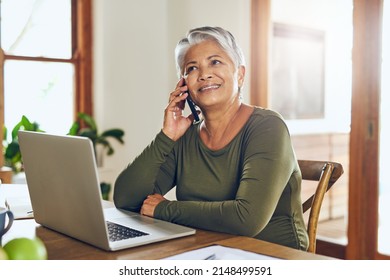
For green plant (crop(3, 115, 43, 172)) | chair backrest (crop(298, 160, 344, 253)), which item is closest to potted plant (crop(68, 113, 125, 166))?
green plant (crop(3, 115, 43, 172))

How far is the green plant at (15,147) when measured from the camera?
298cm

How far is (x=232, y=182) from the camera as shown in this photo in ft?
4.54

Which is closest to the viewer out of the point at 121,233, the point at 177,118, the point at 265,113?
the point at 121,233

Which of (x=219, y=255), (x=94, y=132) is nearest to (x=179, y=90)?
(x=219, y=255)

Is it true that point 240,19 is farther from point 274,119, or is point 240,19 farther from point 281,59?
point 274,119

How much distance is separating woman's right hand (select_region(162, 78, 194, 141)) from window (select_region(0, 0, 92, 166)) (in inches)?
75.6

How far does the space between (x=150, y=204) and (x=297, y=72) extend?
2.26m

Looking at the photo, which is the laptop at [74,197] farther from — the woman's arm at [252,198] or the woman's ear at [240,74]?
the woman's ear at [240,74]

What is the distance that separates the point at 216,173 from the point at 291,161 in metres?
0.21

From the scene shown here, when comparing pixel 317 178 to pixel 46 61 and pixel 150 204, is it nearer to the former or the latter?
pixel 150 204

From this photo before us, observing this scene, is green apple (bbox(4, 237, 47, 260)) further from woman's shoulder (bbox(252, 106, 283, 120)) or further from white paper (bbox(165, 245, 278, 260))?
woman's shoulder (bbox(252, 106, 283, 120))

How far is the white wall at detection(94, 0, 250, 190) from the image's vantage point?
3.39m

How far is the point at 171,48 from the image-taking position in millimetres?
3646

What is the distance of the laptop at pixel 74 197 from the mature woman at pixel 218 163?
14 centimetres
